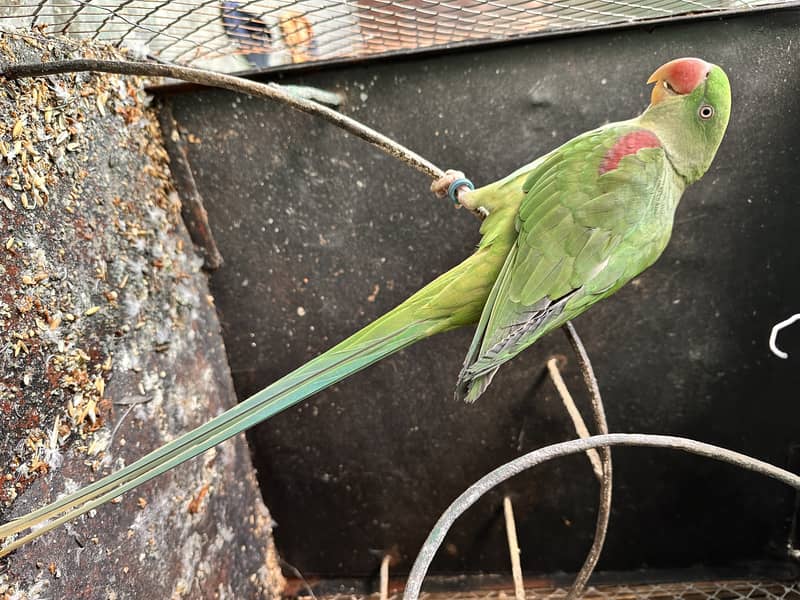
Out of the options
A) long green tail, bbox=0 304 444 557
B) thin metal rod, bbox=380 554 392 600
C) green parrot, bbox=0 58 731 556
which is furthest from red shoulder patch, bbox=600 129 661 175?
thin metal rod, bbox=380 554 392 600

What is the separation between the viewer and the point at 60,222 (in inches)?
36.8

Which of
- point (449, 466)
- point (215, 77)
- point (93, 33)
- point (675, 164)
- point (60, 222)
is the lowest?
point (449, 466)

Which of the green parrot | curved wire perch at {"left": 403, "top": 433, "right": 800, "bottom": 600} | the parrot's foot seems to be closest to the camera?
curved wire perch at {"left": 403, "top": 433, "right": 800, "bottom": 600}

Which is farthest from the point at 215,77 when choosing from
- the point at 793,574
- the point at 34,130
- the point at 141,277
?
the point at 793,574

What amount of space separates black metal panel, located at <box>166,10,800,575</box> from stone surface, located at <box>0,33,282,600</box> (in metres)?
0.15

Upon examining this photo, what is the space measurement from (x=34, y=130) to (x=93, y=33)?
23 centimetres

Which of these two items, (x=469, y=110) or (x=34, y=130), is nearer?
(x=34, y=130)

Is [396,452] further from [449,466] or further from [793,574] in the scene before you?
[793,574]

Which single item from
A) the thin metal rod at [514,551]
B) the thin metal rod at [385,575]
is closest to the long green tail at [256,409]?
the thin metal rod at [514,551]

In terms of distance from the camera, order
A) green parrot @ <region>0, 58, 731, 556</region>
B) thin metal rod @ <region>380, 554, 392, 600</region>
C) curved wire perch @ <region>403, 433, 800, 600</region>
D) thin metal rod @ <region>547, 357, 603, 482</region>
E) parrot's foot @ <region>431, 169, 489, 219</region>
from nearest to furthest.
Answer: curved wire perch @ <region>403, 433, 800, 600</region>, green parrot @ <region>0, 58, 731, 556</region>, parrot's foot @ <region>431, 169, 489, 219</region>, thin metal rod @ <region>547, 357, 603, 482</region>, thin metal rod @ <region>380, 554, 392, 600</region>

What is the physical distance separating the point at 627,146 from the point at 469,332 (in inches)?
24.8

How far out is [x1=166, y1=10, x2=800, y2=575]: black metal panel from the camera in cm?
117

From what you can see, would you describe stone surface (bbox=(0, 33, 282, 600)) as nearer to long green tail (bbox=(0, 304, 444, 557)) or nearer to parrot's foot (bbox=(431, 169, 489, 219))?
long green tail (bbox=(0, 304, 444, 557))

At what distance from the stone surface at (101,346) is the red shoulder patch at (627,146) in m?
0.88
